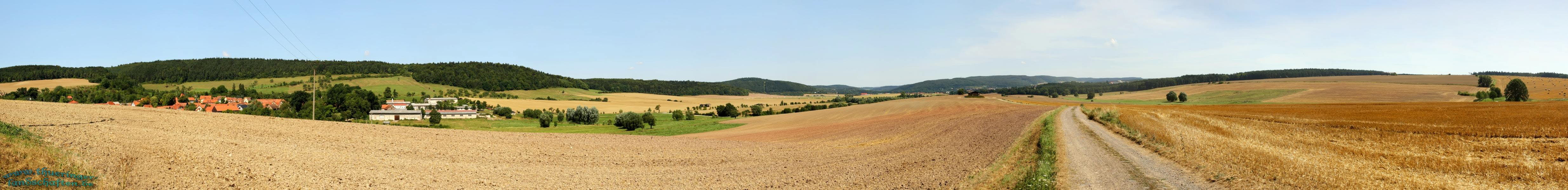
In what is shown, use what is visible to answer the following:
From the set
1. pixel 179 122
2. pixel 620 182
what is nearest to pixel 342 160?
pixel 620 182

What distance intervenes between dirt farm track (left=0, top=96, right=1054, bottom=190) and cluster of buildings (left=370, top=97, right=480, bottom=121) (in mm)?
45797

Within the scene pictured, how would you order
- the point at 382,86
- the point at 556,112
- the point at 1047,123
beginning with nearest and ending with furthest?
the point at 1047,123 < the point at 556,112 < the point at 382,86

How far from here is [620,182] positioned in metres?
12.0

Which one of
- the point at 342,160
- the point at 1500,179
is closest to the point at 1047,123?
the point at 1500,179

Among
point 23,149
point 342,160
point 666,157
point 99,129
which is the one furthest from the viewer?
point 666,157

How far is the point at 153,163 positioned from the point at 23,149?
1.43 m

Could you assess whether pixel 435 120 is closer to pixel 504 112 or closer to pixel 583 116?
pixel 583 116

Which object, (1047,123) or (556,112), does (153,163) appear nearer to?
(1047,123)

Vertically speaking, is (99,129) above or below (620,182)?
above

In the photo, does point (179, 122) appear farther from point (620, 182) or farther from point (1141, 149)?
point (1141, 149)

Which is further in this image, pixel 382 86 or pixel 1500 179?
pixel 382 86

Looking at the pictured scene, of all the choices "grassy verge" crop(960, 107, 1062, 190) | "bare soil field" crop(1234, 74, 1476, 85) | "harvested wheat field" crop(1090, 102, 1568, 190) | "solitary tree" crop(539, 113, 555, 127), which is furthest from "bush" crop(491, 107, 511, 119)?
"bare soil field" crop(1234, 74, 1476, 85)

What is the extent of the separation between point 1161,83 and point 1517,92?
93772mm

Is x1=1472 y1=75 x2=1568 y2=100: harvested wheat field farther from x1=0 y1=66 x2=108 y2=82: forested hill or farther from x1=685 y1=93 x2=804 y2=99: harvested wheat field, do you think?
x1=0 y1=66 x2=108 y2=82: forested hill
